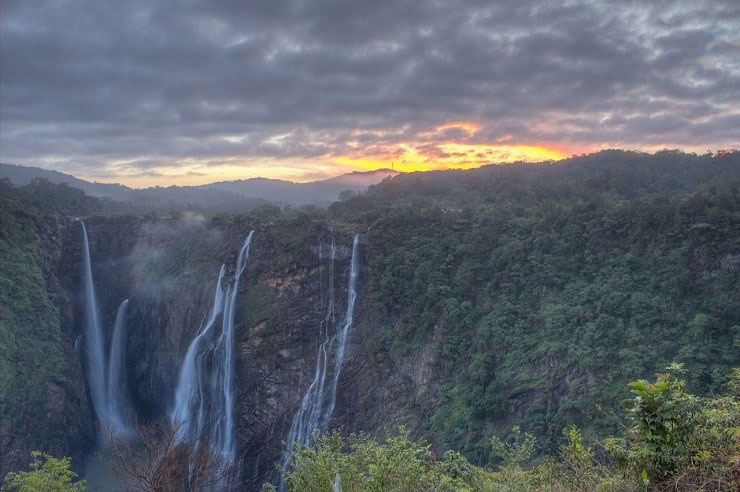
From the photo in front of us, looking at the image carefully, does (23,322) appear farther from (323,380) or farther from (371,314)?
(371,314)

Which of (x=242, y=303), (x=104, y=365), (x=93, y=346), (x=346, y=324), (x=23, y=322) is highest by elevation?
(x=242, y=303)

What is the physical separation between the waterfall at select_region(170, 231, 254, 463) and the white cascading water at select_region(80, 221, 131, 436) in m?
4.91

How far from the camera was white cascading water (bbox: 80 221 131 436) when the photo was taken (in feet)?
95.3

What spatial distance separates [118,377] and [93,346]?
8.72ft

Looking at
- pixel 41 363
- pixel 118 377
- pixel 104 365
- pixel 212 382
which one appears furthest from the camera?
pixel 104 365

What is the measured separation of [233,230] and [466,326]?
53.9 ft

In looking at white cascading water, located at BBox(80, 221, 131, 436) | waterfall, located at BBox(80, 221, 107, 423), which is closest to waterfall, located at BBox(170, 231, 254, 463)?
white cascading water, located at BBox(80, 221, 131, 436)

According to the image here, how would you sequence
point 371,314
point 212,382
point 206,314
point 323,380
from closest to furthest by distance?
1. point 323,380
2. point 371,314
3. point 212,382
4. point 206,314

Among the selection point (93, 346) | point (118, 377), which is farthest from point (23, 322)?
point (118, 377)

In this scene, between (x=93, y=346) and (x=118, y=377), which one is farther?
(x=93, y=346)

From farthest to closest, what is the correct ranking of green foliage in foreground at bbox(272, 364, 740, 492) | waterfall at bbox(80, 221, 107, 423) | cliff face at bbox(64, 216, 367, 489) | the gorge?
1. waterfall at bbox(80, 221, 107, 423)
2. cliff face at bbox(64, 216, 367, 489)
3. the gorge
4. green foliage in foreground at bbox(272, 364, 740, 492)

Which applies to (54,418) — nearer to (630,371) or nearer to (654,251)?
(630,371)

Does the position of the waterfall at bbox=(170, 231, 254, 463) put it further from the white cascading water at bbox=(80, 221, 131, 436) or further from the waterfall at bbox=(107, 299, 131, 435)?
the white cascading water at bbox=(80, 221, 131, 436)

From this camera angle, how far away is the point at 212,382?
82.8ft
